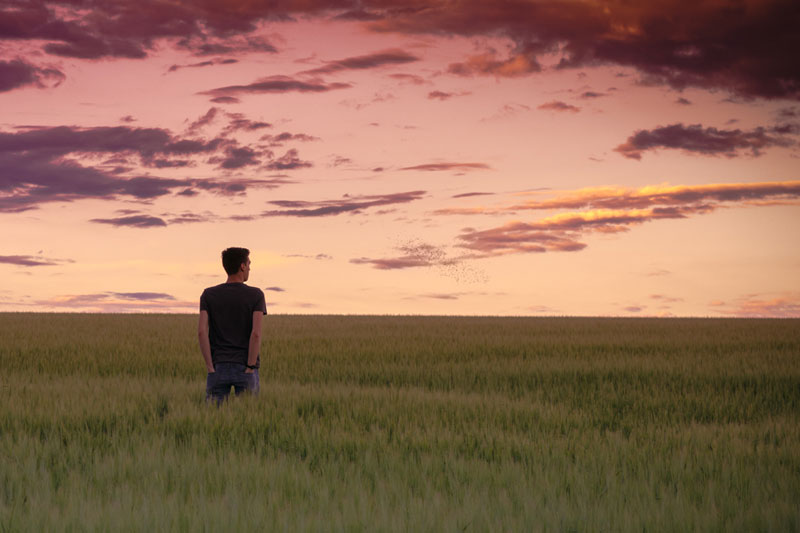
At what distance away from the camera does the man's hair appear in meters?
8.92

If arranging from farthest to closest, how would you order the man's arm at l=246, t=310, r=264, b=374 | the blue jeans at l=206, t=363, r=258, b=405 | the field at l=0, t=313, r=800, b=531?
the blue jeans at l=206, t=363, r=258, b=405
the man's arm at l=246, t=310, r=264, b=374
the field at l=0, t=313, r=800, b=531

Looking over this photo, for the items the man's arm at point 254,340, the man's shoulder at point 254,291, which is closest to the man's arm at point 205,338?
the man's arm at point 254,340

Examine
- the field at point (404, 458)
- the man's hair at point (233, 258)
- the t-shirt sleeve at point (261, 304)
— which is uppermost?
the man's hair at point (233, 258)

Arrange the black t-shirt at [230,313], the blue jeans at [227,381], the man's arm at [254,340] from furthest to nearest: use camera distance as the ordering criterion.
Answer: the blue jeans at [227,381] → the black t-shirt at [230,313] → the man's arm at [254,340]

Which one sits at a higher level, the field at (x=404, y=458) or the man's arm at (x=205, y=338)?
the man's arm at (x=205, y=338)

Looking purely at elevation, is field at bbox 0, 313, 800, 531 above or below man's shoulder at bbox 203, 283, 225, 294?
below

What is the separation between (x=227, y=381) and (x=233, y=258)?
156 cm

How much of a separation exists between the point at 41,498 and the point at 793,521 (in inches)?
237

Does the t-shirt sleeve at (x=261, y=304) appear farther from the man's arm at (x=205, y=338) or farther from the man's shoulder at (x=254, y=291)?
the man's arm at (x=205, y=338)

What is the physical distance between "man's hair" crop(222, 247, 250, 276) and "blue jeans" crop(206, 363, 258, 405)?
3.88 feet

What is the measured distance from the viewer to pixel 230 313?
9.00 metres

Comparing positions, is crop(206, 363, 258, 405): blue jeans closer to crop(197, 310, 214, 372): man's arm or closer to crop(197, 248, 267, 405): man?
crop(197, 248, 267, 405): man

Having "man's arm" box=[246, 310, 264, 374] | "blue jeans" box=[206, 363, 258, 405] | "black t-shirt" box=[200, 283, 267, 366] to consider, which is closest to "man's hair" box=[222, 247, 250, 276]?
"black t-shirt" box=[200, 283, 267, 366]

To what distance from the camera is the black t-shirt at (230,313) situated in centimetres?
899
